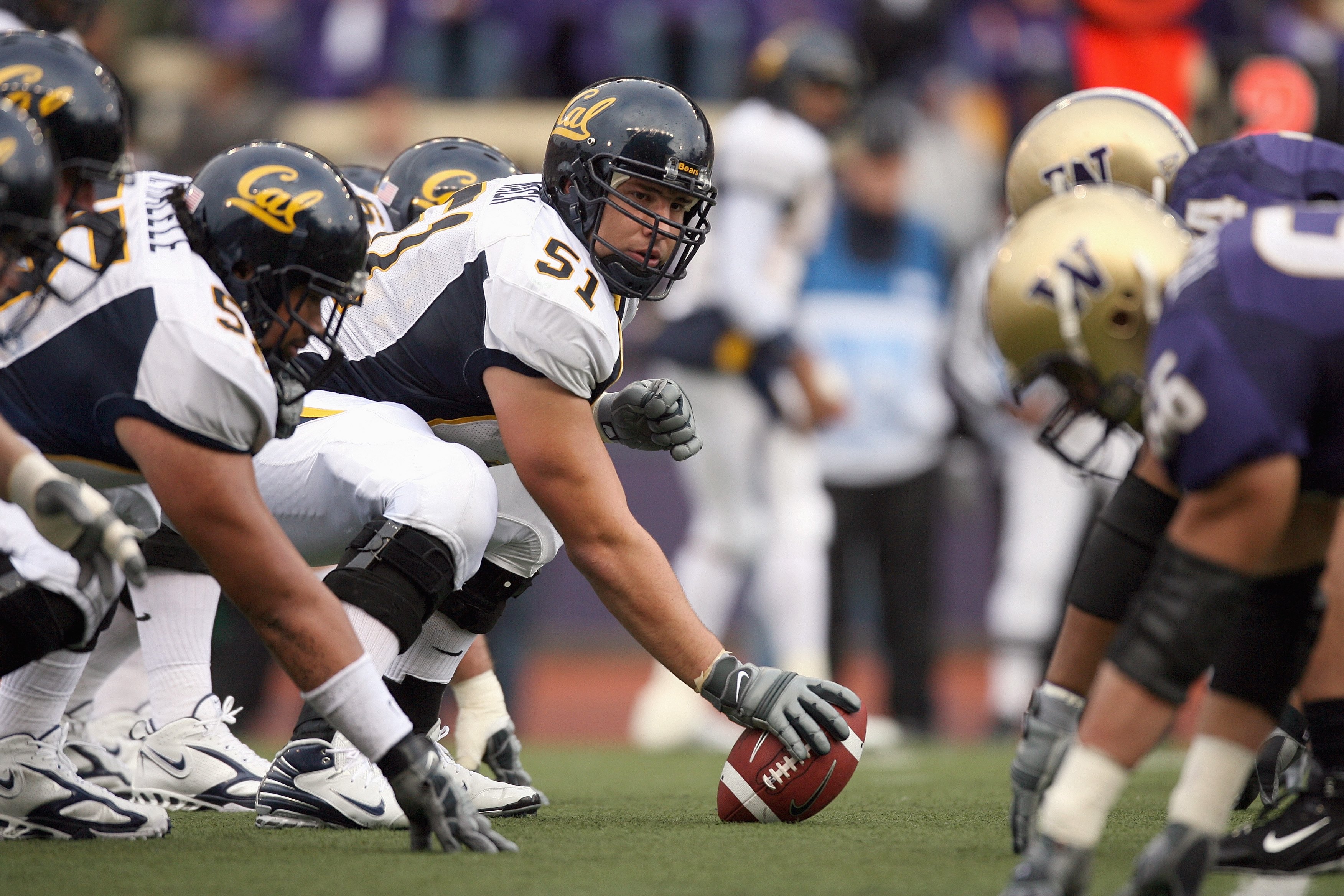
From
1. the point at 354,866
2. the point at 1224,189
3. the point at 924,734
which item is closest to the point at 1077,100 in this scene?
the point at 1224,189

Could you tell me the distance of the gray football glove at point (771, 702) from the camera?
11.2 feet

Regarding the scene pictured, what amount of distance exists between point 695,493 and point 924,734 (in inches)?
57.2

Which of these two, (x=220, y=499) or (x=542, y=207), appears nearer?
(x=220, y=499)

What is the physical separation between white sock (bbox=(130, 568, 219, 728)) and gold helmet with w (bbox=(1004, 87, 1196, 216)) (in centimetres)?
203

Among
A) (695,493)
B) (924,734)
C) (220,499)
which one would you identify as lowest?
(924,734)

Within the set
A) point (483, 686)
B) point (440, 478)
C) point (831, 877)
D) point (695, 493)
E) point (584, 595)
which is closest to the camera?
point (831, 877)

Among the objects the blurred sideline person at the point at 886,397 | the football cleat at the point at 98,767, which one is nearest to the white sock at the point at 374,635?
the football cleat at the point at 98,767

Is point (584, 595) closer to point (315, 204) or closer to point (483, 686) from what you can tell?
point (483, 686)

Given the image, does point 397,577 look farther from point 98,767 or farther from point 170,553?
point 98,767

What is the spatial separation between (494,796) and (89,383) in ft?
4.46

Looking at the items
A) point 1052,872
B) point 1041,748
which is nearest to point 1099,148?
point 1041,748

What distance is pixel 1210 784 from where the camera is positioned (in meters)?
2.47

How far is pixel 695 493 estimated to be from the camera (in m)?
6.74

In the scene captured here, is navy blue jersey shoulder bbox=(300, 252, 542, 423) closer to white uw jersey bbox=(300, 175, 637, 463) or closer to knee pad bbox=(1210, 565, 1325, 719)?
white uw jersey bbox=(300, 175, 637, 463)
